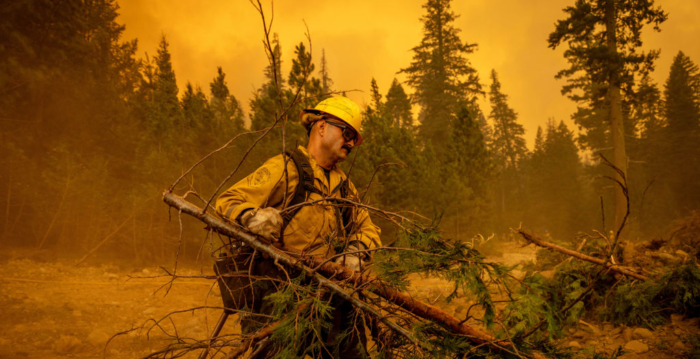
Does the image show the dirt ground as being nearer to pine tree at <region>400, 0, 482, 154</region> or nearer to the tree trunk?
Result: the tree trunk

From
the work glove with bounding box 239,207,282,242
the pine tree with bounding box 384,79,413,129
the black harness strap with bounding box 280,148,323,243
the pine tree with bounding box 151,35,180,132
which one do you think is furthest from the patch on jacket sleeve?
the pine tree with bounding box 384,79,413,129

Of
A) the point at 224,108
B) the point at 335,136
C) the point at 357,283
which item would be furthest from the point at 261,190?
the point at 224,108

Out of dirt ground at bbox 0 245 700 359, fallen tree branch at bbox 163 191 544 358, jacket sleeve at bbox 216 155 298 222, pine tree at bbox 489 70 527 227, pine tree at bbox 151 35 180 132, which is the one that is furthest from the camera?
pine tree at bbox 489 70 527 227

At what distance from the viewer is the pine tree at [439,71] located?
942 inches

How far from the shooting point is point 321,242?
7.25ft

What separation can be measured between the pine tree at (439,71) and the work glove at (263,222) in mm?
23096

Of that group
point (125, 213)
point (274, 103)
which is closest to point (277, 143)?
point (274, 103)

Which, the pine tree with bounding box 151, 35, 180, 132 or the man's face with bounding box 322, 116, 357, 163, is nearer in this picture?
the man's face with bounding box 322, 116, 357, 163

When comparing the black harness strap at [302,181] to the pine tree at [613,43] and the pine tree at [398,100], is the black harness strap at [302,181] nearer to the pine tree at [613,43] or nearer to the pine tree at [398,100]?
the pine tree at [613,43]

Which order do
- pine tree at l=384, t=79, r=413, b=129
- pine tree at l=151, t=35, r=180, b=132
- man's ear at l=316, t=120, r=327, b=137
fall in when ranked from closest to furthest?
1. man's ear at l=316, t=120, r=327, b=137
2. pine tree at l=151, t=35, r=180, b=132
3. pine tree at l=384, t=79, r=413, b=129

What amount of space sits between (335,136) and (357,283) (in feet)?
4.08

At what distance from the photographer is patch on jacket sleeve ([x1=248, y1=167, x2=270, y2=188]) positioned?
7.20 feet

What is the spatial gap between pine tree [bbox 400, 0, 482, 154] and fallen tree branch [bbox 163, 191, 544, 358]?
2309cm

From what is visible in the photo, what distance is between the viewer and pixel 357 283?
1.68 meters
